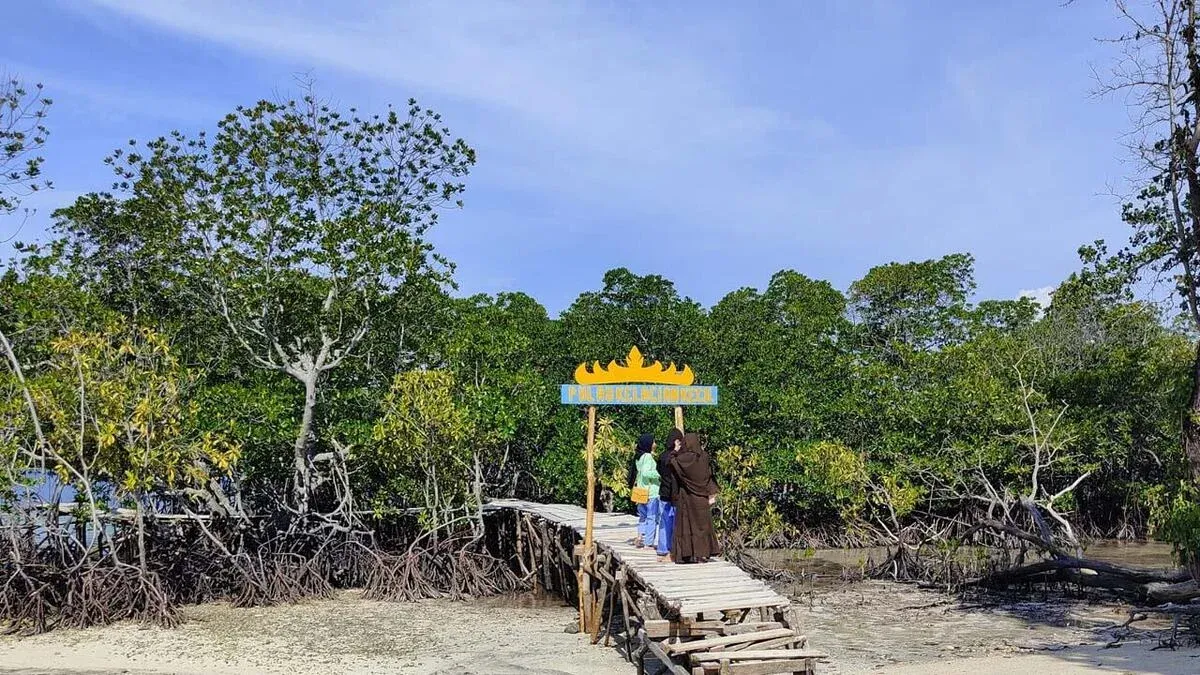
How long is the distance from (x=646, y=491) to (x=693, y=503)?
40.6 inches

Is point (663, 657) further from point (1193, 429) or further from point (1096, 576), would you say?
point (1096, 576)

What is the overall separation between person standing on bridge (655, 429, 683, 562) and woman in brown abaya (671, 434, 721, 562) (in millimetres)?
99

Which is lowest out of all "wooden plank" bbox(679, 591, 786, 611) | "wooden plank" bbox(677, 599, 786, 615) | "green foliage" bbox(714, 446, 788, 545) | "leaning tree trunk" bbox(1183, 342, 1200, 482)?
"wooden plank" bbox(677, 599, 786, 615)

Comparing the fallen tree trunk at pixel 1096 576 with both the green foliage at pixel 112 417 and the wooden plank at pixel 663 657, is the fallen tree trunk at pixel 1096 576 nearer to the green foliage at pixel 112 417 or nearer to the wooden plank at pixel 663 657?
→ the wooden plank at pixel 663 657

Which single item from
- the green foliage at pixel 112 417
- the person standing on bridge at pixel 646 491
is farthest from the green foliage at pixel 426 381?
the person standing on bridge at pixel 646 491

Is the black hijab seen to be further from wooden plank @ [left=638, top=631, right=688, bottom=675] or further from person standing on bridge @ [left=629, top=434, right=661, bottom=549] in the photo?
wooden plank @ [left=638, top=631, right=688, bottom=675]

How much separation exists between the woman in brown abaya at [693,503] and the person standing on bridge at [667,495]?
0.33ft

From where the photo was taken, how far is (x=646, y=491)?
10328mm

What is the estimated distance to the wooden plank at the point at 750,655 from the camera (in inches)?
277

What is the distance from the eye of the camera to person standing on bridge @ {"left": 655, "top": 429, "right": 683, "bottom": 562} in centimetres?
952

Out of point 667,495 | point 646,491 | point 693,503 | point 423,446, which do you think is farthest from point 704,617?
point 423,446

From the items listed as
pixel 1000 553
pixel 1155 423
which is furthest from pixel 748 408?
pixel 1155 423

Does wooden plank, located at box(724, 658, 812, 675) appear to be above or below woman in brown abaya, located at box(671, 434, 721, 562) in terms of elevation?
below

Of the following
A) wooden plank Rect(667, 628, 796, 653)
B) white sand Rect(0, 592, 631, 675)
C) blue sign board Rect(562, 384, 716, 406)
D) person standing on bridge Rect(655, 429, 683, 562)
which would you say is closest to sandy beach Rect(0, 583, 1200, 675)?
white sand Rect(0, 592, 631, 675)
